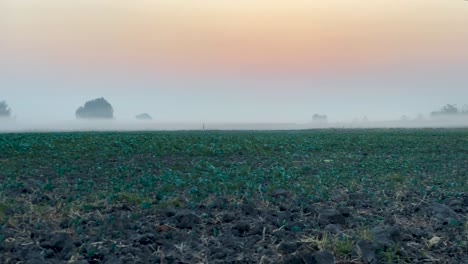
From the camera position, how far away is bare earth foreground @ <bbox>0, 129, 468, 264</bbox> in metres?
7.02

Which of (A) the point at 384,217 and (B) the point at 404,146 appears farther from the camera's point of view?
(B) the point at 404,146

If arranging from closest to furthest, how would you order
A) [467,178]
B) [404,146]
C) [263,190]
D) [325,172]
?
1. [263,190]
2. [467,178]
3. [325,172]
4. [404,146]

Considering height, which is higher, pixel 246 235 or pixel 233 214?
pixel 233 214

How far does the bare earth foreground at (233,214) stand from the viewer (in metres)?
7.02

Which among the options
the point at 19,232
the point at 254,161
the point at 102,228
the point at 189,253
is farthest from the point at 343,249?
the point at 254,161

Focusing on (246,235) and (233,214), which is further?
(233,214)

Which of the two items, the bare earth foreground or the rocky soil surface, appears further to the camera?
the bare earth foreground

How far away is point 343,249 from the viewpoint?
697 centimetres

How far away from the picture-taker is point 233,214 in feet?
29.2

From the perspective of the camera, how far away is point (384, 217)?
9.26 m

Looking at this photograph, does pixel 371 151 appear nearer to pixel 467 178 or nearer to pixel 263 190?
pixel 467 178

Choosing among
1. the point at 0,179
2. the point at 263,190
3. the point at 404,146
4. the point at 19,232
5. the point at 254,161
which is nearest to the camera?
the point at 19,232

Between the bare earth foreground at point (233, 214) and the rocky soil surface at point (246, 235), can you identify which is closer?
the rocky soil surface at point (246, 235)

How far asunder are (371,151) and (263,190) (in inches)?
561
